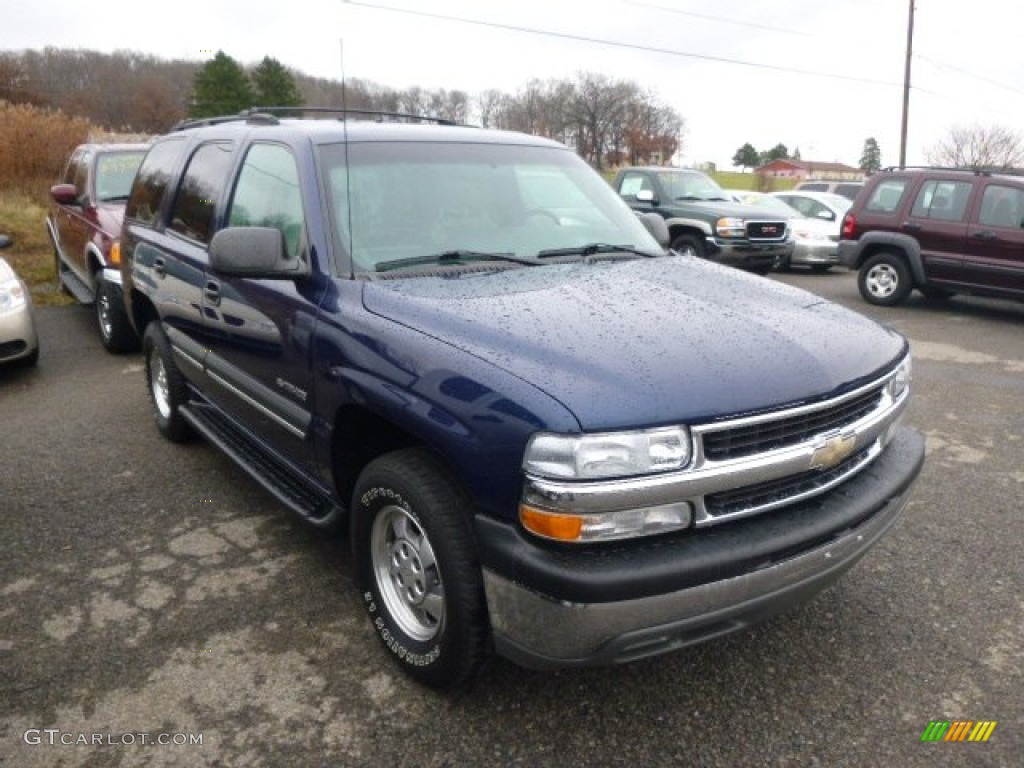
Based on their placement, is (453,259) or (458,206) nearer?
(453,259)

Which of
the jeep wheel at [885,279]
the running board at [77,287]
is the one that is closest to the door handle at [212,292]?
the running board at [77,287]

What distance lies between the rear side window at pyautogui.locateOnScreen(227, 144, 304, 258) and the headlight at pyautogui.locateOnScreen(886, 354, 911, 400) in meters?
2.27

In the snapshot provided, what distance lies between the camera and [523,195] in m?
3.54

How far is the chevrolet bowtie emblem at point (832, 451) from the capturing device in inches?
93.2

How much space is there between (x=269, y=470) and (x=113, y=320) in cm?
430

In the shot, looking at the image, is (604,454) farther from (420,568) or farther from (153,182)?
(153,182)

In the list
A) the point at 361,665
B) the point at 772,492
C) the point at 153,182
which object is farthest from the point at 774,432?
the point at 153,182

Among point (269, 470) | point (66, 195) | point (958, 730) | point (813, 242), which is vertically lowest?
point (958, 730)

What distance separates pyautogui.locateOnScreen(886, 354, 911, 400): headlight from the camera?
9.25 ft

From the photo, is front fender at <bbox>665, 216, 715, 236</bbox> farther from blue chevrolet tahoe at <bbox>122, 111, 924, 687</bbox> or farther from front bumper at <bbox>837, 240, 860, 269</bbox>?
blue chevrolet tahoe at <bbox>122, 111, 924, 687</bbox>

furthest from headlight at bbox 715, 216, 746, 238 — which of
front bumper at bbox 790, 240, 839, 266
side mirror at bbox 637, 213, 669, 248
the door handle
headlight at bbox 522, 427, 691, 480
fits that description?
headlight at bbox 522, 427, 691, 480

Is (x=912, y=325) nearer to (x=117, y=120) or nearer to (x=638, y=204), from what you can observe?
(x=638, y=204)

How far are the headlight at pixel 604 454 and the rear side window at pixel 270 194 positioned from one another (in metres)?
1.56

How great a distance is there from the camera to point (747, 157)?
102 metres
